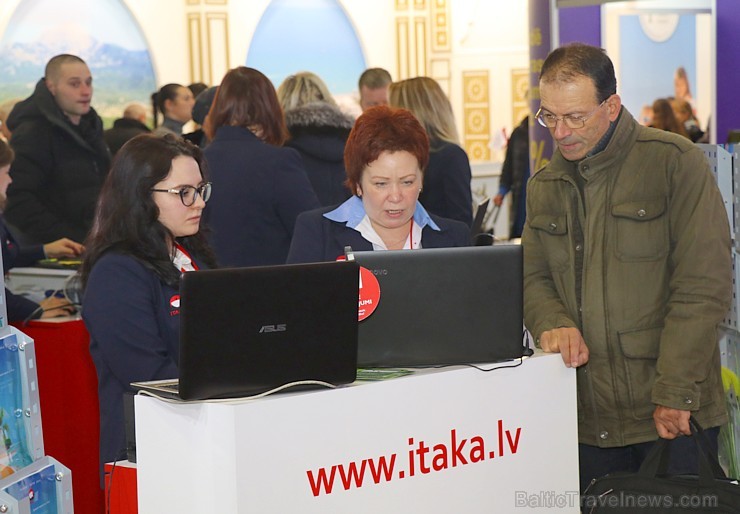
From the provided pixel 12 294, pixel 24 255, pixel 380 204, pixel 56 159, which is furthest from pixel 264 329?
pixel 56 159

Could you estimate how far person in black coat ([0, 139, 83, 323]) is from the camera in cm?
403

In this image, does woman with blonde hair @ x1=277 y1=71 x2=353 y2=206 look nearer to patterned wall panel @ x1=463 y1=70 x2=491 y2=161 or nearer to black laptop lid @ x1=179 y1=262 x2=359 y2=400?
black laptop lid @ x1=179 y1=262 x2=359 y2=400

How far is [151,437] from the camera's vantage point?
1.95 m

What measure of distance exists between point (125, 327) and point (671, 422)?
127cm

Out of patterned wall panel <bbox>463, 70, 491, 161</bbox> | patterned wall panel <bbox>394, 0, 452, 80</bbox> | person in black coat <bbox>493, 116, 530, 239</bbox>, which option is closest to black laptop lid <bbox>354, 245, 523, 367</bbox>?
person in black coat <bbox>493, 116, 530, 239</bbox>

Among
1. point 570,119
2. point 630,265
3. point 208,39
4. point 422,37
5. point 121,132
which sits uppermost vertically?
point 422,37

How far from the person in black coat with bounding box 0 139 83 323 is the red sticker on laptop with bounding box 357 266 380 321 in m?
2.01

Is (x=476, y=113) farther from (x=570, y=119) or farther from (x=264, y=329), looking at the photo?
(x=264, y=329)

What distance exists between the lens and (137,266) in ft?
8.53

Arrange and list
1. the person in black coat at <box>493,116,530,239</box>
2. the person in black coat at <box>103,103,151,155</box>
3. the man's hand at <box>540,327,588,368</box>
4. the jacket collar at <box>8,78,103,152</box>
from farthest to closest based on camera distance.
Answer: the person in black coat at <box>493,116,530,239</box> < the person in black coat at <box>103,103,151,155</box> < the jacket collar at <box>8,78,103,152</box> < the man's hand at <box>540,327,588,368</box>

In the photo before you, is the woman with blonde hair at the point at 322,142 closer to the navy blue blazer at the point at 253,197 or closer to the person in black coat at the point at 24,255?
the navy blue blazer at the point at 253,197

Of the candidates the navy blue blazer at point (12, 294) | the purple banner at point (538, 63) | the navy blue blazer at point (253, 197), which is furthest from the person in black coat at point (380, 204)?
the purple banner at point (538, 63)

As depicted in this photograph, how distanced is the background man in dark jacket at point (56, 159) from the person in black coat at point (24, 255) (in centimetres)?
27

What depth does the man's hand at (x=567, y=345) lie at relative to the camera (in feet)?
7.22
